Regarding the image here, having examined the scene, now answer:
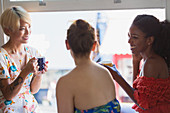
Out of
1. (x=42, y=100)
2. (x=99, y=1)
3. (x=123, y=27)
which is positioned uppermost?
(x=99, y=1)

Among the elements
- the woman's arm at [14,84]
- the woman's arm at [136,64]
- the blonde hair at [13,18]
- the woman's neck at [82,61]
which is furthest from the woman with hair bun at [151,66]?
the blonde hair at [13,18]

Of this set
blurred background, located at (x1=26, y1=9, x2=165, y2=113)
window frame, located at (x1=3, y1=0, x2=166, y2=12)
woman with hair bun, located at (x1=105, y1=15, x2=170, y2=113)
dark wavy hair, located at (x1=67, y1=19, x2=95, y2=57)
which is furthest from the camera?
blurred background, located at (x1=26, y1=9, x2=165, y2=113)

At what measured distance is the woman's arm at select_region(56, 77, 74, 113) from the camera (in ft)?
3.67

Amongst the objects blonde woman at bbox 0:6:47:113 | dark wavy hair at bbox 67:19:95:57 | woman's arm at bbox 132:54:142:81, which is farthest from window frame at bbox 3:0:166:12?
dark wavy hair at bbox 67:19:95:57

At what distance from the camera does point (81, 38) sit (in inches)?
43.1

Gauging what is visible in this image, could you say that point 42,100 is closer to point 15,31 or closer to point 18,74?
point 18,74

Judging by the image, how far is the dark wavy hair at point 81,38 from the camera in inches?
43.1

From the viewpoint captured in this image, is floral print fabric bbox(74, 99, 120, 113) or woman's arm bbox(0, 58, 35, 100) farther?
woman's arm bbox(0, 58, 35, 100)

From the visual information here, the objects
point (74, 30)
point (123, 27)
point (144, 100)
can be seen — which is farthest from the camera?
point (123, 27)

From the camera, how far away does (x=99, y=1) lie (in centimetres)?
153

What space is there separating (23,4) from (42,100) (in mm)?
774

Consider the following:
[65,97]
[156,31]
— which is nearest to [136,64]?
[156,31]

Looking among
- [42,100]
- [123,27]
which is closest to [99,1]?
[123,27]

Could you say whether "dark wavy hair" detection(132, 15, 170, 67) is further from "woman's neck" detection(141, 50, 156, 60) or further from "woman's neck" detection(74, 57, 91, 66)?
"woman's neck" detection(74, 57, 91, 66)
